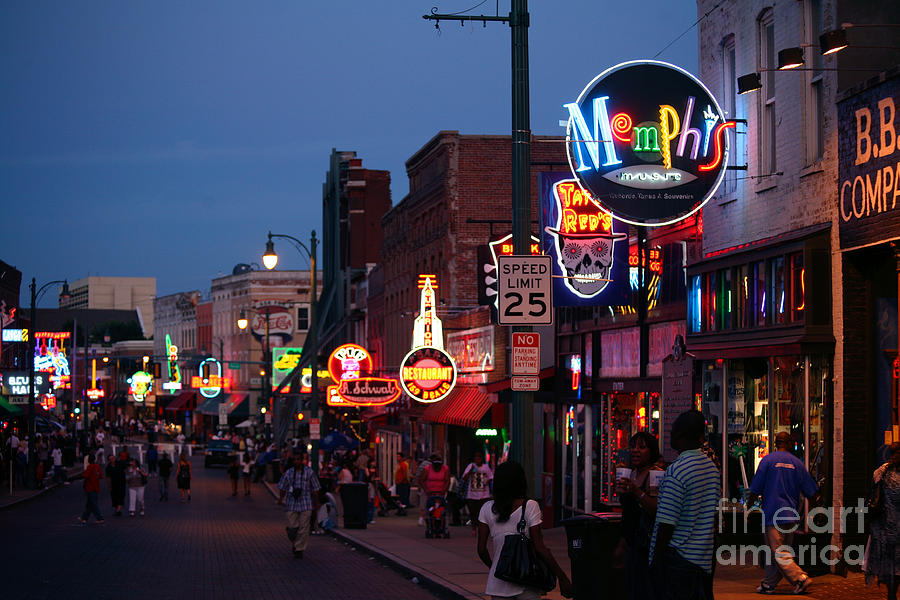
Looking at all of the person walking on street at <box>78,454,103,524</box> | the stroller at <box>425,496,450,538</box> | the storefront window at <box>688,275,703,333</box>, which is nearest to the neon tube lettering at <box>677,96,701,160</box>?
the storefront window at <box>688,275,703,333</box>

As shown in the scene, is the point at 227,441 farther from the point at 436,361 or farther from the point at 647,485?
the point at 647,485

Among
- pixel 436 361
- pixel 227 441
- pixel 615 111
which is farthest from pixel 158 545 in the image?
pixel 227 441

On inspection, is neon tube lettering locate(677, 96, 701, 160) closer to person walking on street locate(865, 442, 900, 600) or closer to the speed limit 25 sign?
the speed limit 25 sign

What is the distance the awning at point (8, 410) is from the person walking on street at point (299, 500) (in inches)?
1388

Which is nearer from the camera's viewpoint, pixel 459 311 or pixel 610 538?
pixel 610 538

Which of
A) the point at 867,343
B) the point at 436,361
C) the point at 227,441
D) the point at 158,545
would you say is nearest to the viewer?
the point at 867,343

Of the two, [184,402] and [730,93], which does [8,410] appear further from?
[184,402]

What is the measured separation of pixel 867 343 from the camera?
15.9m

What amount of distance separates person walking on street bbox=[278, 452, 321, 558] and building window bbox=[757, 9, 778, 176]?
9542 millimetres

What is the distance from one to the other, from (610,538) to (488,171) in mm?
31099

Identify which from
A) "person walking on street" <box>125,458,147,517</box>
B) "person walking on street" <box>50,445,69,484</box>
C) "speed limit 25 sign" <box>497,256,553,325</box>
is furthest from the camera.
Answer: "person walking on street" <box>50,445,69,484</box>

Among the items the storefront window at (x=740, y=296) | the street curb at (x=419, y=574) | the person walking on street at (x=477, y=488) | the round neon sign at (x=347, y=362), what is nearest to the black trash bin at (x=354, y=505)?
the street curb at (x=419, y=574)

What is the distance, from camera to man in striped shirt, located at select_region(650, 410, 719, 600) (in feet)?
28.8

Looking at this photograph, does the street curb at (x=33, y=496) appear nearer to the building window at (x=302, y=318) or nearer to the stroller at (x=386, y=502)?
the stroller at (x=386, y=502)
